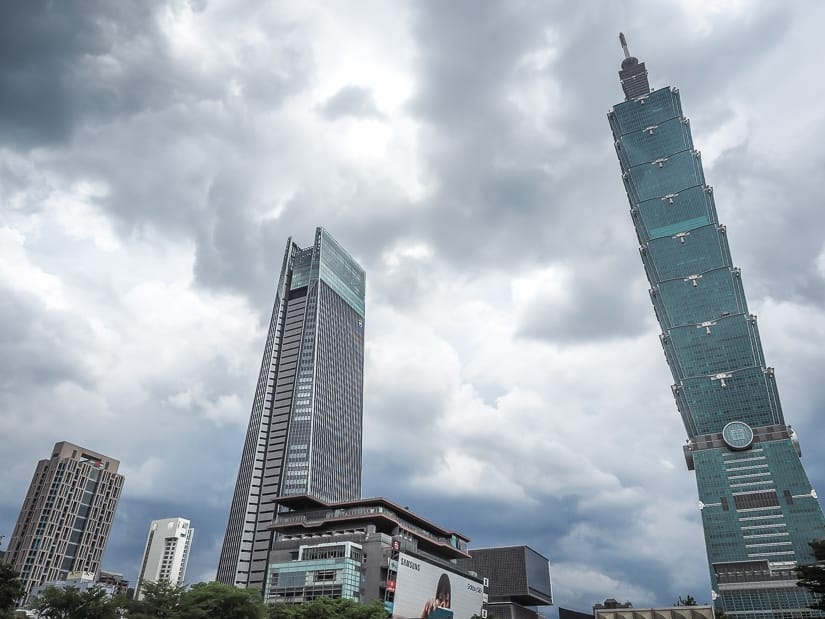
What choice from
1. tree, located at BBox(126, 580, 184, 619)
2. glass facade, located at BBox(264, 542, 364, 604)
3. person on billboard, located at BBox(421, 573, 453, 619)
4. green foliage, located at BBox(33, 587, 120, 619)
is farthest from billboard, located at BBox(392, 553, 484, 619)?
green foliage, located at BBox(33, 587, 120, 619)

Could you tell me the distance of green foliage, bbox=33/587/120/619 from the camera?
74750 mm

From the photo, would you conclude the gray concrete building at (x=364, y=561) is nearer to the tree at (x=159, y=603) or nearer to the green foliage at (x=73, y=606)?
the tree at (x=159, y=603)

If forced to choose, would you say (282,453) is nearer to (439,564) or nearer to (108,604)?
(439,564)

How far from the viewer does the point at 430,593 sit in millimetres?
132000

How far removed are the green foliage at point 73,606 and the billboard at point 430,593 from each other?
5860 centimetres

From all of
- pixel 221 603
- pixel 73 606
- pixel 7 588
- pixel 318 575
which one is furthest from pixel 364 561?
pixel 7 588

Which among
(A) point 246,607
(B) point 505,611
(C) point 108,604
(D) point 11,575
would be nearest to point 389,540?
(A) point 246,607

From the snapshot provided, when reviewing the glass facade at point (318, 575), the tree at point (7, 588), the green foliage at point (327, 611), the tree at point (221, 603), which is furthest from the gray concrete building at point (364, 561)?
the tree at point (7, 588)

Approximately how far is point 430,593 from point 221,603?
64912mm

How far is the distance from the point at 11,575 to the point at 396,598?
6825 cm

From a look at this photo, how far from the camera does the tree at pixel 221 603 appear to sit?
76.9 meters

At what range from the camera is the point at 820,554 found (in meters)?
58.6

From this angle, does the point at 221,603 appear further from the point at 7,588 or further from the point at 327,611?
the point at 7,588

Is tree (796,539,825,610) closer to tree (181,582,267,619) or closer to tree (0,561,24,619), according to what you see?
tree (181,582,267,619)
